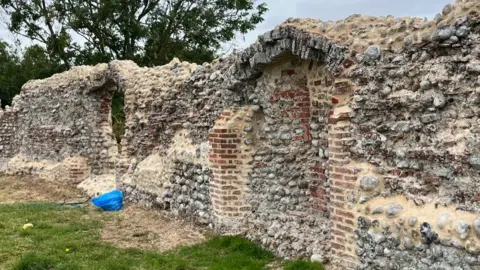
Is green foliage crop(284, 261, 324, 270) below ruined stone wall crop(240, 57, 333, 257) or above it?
below

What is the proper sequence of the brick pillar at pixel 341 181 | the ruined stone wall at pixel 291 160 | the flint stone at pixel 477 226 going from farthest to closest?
the ruined stone wall at pixel 291 160, the brick pillar at pixel 341 181, the flint stone at pixel 477 226

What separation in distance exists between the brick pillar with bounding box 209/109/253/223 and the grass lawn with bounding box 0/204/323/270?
0.48 metres

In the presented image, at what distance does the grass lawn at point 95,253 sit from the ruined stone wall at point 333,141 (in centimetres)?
35

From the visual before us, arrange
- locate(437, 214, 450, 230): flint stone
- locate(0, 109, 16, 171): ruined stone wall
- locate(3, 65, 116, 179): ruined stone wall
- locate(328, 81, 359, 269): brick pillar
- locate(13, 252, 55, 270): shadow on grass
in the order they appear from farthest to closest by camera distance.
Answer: locate(0, 109, 16, 171): ruined stone wall → locate(3, 65, 116, 179): ruined stone wall → locate(13, 252, 55, 270): shadow on grass → locate(328, 81, 359, 269): brick pillar → locate(437, 214, 450, 230): flint stone

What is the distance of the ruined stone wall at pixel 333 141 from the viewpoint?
4023 mm

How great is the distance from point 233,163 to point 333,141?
2.09 meters

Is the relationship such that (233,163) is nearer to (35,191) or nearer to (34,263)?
(34,263)

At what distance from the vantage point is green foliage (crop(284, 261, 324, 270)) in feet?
17.0

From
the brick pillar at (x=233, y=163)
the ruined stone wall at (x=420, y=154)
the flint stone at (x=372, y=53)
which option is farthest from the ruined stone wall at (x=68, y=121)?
the ruined stone wall at (x=420, y=154)

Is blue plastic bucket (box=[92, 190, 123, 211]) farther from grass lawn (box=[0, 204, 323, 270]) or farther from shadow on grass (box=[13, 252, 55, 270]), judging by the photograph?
shadow on grass (box=[13, 252, 55, 270])

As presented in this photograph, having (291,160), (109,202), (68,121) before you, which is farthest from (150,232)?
(68,121)

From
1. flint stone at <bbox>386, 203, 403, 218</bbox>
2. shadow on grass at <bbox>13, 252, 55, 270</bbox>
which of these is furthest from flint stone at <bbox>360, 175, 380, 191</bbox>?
shadow on grass at <bbox>13, 252, 55, 270</bbox>

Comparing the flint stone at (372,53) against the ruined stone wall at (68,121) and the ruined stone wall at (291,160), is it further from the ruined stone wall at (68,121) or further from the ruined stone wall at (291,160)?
the ruined stone wall at (68,121)

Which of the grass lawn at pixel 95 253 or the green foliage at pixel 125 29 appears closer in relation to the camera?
the grass lawn at pixel 95 253
